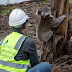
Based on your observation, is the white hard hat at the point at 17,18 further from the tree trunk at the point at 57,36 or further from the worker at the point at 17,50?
the tree trunk at the point at 57,36

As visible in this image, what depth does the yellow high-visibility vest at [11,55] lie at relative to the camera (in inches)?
57.7

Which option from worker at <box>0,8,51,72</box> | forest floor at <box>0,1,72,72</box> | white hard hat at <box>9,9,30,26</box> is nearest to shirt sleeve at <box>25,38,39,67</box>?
worker at <box>0,8,51,72</box>

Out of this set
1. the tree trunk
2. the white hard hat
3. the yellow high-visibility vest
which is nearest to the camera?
the yellow high-visibility vest

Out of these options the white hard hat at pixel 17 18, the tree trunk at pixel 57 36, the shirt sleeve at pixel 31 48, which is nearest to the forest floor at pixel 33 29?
the tree trunk at pixel 57 36

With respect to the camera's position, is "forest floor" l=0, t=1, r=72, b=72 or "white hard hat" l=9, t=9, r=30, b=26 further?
"forest floor" l=0, t=1, r=72, b=72

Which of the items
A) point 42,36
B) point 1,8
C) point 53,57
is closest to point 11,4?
point 1,8

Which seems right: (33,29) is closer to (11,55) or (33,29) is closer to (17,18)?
(17,18)

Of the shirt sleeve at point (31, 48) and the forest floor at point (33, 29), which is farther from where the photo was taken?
the forest floor at point (33, 29)

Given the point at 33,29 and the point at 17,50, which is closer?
the point at 17,50

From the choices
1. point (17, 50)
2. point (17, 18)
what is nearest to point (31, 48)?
point (17, 50)

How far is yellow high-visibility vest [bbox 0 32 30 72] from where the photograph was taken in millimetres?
1465

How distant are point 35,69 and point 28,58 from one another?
19 centimetres

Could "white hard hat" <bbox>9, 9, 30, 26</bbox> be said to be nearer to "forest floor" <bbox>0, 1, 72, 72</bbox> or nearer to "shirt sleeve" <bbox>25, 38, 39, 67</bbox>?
"shirt sleeve" <bbox>25, 38, 39, 67</bbox>

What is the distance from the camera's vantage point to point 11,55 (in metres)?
1.47
